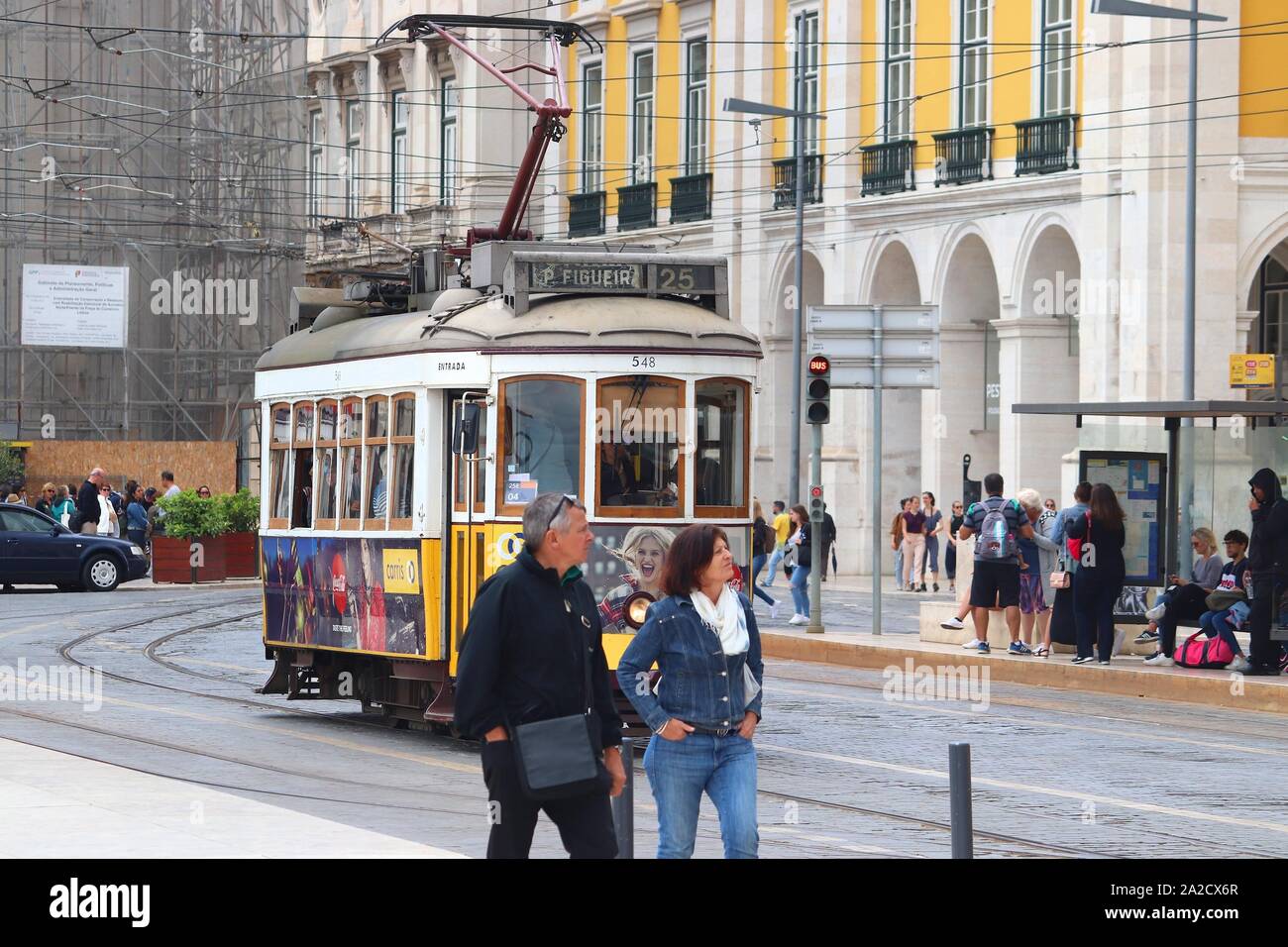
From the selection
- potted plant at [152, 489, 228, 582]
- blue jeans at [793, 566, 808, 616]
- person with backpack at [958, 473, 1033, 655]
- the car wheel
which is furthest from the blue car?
person with backpack at [958, 473, 1033, 655]

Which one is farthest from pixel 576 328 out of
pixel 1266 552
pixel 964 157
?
pixel 964 157

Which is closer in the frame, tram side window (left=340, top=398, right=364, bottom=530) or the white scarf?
the white scarf

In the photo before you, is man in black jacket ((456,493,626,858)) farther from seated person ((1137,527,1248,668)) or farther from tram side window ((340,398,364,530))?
seated person ((1137,527,1248,668))

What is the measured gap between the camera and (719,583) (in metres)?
8.91

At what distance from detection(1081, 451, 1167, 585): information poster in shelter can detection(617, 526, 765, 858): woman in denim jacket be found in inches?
584

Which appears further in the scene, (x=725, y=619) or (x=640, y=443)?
(x=640, y=443)

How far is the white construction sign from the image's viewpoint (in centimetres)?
5556

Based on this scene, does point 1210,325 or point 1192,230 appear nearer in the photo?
point 1192,230

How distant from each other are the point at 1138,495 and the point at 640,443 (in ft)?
29.8

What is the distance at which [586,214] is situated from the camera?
Result: 176ft

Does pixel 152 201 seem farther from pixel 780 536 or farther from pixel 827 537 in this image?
pixel 780 536
